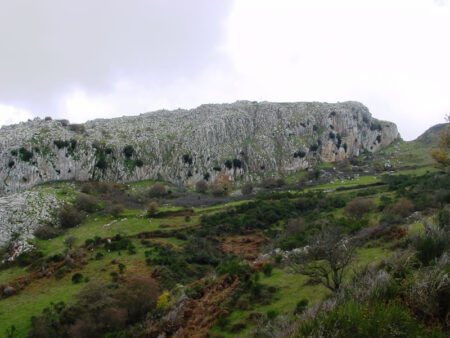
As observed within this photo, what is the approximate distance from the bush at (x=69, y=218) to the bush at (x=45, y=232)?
3441 mm

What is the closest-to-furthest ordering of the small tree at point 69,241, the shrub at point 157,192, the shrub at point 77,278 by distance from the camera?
the shrub at point 77,278, the small tree at point 69,241, the shrub at point 157,192

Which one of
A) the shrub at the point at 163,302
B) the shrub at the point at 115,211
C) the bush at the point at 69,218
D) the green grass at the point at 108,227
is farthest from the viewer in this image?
the shrub at the point at 115,211

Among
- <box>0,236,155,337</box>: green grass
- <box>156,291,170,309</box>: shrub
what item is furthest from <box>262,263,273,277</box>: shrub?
<box>0,236,155,337</box>: green grass

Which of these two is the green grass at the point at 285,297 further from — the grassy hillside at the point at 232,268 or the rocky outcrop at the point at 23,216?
the rocky outcrop at the point at 23,216

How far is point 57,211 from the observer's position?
54.4 m

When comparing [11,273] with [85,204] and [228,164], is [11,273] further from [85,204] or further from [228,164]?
[228,164]

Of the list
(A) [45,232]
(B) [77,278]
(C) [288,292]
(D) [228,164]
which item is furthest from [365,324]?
(D) [228,164]

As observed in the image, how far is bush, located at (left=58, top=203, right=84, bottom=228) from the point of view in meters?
51.7

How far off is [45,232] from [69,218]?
5544 mm

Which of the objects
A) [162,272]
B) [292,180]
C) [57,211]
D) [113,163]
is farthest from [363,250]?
[113,163]

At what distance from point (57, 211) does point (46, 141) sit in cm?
4315

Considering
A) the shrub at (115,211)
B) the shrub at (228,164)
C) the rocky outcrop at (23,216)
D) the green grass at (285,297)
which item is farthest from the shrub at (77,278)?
the shrub at (228,164)

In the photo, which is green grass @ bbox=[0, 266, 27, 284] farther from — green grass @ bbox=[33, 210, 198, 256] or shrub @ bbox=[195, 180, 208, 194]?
shrub @ bbox=[195, 180, 208, 194]

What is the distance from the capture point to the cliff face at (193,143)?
86000 mm
